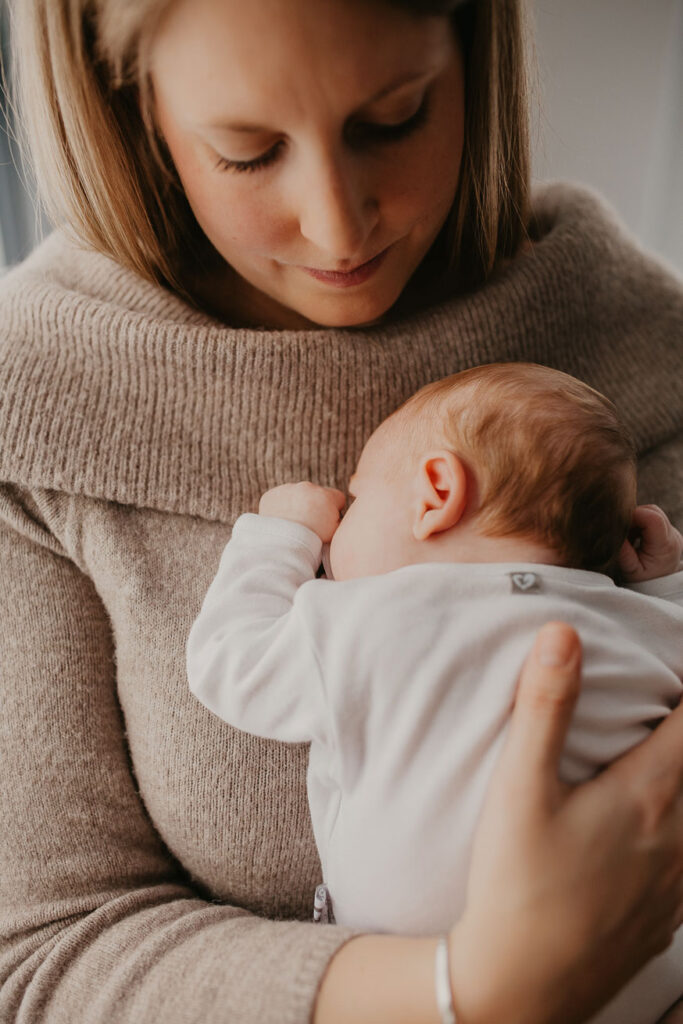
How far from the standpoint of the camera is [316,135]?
2.57 ft

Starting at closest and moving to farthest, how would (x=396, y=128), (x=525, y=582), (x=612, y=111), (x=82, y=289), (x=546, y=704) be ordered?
(x=546, y=704), (x=525, y=582), (x=396, y=128), (x=82, y=289), (x=612, y=111)

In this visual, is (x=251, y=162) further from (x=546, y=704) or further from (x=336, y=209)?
(x=546, y=704)

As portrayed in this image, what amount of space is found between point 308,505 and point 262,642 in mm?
207

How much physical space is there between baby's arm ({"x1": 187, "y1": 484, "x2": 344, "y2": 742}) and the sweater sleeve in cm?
20

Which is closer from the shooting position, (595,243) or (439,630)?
(439,630)

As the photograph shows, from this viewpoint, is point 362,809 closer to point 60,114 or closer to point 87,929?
point 87,929

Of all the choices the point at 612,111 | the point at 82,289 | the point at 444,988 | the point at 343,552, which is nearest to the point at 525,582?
the point at 343,552

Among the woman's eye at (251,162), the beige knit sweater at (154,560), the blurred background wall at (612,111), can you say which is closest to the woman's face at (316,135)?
the woman's eye at (251,162)

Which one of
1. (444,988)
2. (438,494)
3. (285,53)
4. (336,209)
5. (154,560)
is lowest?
(444,988)

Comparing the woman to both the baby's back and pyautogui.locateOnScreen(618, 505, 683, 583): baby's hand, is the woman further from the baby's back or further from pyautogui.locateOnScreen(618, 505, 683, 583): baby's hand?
pyautogui.locateOnScreen(618, 505, 683, 583): baby's hand

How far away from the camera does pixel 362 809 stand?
0.76m

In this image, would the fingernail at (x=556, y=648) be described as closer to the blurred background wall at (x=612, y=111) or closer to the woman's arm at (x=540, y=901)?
the woman's arm at (x=540, y=901)

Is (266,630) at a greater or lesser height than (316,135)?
lesser

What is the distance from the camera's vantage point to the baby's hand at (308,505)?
93 centimetres
